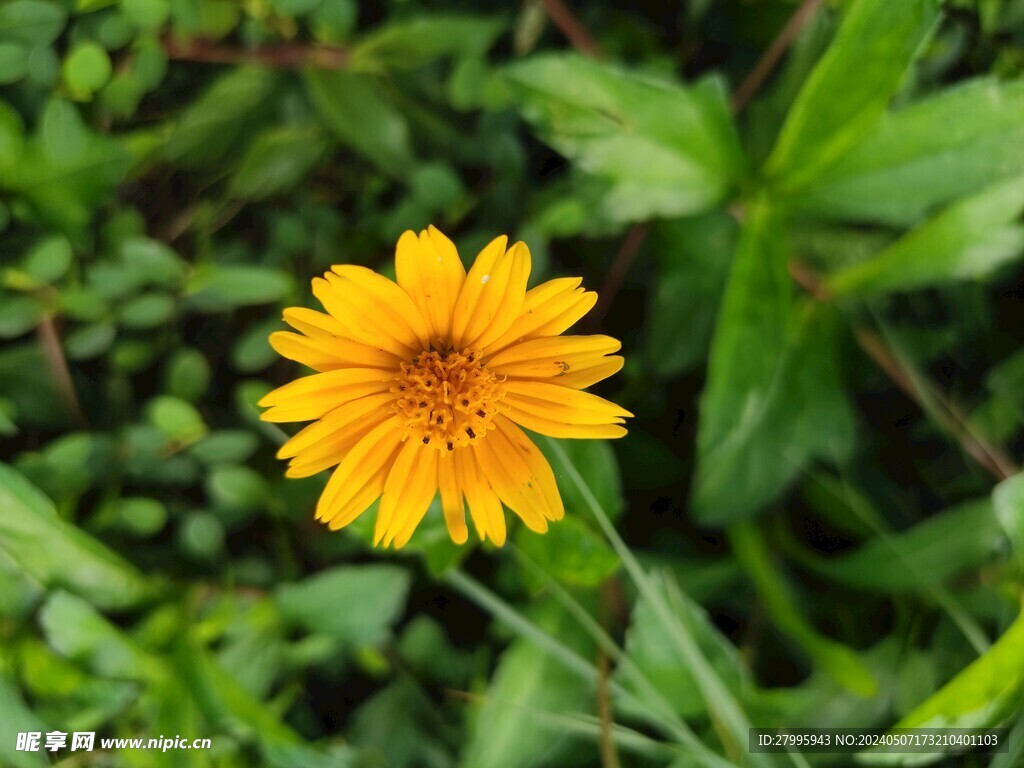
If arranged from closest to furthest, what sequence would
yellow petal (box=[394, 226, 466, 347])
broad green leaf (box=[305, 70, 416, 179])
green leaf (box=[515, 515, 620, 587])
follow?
yellow petal (box=[394, 226, 466, 347]) → green leaf (box=[515, 515, 620, 587]) → broad green leaf (box=[305, 70, 416, 179])

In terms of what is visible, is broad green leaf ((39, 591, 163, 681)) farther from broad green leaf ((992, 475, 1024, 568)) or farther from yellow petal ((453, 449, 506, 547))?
broad green leaf ((992, 475, 1024, 568))

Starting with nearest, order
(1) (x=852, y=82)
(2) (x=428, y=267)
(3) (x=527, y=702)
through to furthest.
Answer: (2) (x=428, y=267) → (1) (x=852, y=82) → (3) (x=527, y=702)

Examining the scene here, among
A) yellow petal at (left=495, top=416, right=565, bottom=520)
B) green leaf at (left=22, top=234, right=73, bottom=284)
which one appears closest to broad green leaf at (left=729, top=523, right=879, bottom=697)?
yellow petal at (left=495, top=416, right=565, bottom=520)

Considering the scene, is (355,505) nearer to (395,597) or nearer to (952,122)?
(395,597)

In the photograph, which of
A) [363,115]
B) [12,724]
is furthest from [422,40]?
[12,724]

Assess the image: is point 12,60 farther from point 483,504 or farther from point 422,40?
point 483,504

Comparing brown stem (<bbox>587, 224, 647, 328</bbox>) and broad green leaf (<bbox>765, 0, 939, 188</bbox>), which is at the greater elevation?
broad green leaf (<bbox>765, 0, 939, 188</bbox>)

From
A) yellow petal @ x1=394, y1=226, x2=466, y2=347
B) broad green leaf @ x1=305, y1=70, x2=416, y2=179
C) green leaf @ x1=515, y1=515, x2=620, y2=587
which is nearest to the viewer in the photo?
yellow petal @ x1=394, y1=226, x2=466, y2=347

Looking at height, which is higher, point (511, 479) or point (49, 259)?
point (49, 259)

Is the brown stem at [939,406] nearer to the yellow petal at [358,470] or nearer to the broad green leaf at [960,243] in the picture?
the broad green leaf at [960,243]
